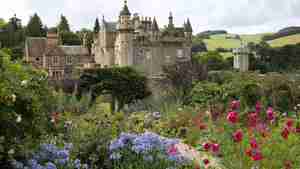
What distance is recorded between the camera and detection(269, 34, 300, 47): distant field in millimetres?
64312

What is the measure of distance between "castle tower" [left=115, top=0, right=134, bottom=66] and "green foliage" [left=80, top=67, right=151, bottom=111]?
367 inches

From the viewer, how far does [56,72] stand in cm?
4481

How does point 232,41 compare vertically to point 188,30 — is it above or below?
below

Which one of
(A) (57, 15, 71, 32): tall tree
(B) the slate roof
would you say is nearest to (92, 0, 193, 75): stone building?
(B) the slate roof

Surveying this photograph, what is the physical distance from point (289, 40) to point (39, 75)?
66.2 m

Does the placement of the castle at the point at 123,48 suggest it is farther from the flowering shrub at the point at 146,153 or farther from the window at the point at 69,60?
the flowering shrub at the point at 146,153

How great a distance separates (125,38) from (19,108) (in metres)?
40.8

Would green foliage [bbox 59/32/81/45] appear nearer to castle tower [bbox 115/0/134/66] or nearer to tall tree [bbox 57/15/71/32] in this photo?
tall tree [bbox 57/15/71/32]

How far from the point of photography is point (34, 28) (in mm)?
53219

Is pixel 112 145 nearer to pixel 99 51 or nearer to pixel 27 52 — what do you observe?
pixel 27 52

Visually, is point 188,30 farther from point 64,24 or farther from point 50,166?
point 50,166

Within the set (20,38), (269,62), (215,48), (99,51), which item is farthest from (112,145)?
(215,48)

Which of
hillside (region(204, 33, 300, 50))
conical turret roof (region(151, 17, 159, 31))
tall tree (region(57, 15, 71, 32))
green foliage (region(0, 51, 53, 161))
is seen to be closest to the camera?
green foliage (region(0, 51, 53, 161))

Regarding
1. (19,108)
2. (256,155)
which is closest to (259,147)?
(256,155)
